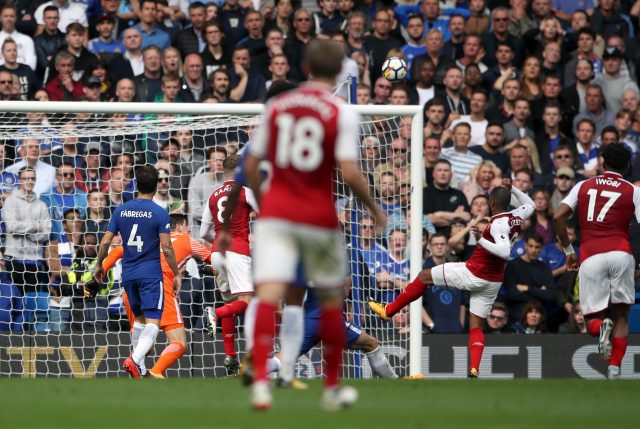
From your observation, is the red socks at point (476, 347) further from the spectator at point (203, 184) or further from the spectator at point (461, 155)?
the spectator at point (461, 155)

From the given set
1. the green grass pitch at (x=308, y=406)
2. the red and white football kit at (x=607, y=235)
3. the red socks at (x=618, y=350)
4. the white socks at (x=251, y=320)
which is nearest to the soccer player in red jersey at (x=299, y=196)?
the white socks at (x=251, y=320)

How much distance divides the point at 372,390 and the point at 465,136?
8059mm

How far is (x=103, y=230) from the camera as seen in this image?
1495cm

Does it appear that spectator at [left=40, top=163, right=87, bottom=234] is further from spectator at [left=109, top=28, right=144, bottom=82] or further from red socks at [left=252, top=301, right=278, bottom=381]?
red socks at [left=252, top=301, right=278, bottom=381]

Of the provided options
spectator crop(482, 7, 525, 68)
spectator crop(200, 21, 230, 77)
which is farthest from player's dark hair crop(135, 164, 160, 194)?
spectator crop(482, 7, 525, 68)

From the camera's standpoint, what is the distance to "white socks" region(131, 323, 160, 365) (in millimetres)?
12562

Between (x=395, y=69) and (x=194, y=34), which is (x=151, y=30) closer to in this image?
(x=194, y=34)

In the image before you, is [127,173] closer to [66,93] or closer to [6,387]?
[66,93]

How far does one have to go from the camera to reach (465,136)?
17.1 metres

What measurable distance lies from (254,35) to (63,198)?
4832 millimetres

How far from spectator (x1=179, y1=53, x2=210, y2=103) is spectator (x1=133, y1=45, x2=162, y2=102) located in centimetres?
36

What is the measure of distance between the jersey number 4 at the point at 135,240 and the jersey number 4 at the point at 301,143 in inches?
218

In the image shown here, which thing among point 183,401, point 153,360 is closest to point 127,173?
point 153,360

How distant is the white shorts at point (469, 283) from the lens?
12.8 meters
